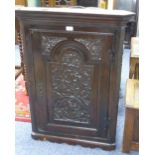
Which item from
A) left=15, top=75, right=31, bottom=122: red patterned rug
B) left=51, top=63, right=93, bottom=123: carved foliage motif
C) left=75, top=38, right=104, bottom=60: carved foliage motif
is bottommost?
left=15, top=75, right=31, bottom=122: red patterned rug

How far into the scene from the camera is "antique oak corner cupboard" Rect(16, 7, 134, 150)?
1.36 m

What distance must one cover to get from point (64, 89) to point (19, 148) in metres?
0.58

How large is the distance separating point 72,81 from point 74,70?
0.08m

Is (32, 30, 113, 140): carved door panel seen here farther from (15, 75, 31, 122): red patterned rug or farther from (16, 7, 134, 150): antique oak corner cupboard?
(15, 75, 31, 122): red patterned rug

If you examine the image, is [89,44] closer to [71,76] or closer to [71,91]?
[71,76]

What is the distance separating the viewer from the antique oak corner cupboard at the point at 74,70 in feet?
4.45

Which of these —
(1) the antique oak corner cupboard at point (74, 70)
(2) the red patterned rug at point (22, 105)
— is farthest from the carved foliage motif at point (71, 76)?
(2) the red patterned rug at point (22, 105)

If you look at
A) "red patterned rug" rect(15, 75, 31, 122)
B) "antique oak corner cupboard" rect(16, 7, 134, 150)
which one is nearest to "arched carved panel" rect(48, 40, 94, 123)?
"antique oak corner cupboard" rect(16, 7, 134, 150)

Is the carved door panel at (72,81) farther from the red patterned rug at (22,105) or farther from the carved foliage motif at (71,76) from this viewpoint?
the red patterned rug at (22,105)

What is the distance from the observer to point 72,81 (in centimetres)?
156

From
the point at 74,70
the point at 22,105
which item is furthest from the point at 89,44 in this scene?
the point at 22,105
